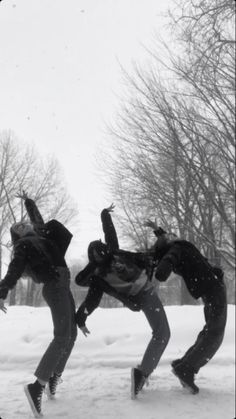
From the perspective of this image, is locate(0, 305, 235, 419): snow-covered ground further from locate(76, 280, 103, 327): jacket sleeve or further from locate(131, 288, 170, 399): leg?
locate(76, 280, 103, 327): jacket sleeve

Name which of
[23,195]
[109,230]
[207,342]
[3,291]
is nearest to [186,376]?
[207,342]

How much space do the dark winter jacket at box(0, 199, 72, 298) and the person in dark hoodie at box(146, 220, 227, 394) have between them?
1.09ft

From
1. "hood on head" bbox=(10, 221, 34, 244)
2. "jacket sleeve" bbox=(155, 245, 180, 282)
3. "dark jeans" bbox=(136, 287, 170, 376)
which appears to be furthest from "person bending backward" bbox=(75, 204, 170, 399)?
"hood on head" bbox=(10, 221, 34, 244)

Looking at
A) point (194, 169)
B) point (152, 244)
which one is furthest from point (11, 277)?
point (194, 169)

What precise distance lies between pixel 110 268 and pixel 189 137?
935mm

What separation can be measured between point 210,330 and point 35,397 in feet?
2.31

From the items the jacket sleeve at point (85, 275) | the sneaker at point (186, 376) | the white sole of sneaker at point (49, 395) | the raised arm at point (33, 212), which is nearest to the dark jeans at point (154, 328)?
the sneaker at point (186, 376)

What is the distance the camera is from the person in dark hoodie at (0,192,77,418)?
3.55ft

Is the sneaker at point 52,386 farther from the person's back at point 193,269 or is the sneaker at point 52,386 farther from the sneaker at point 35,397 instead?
the person's back at point 193,269

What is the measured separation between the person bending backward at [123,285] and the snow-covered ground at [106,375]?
11 cm

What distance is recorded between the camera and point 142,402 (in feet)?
4.24

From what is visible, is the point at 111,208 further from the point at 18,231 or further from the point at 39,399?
the point at 39,399

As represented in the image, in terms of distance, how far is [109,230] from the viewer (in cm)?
118

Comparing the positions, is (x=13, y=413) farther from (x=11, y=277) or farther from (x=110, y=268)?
(x=110, y=268)
